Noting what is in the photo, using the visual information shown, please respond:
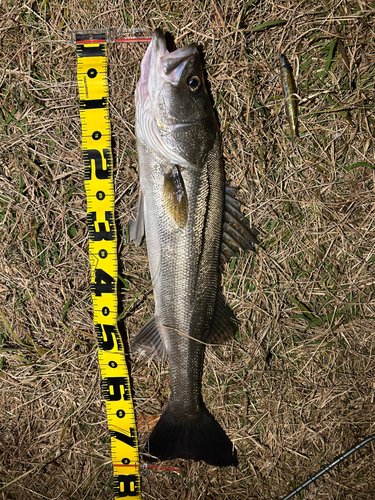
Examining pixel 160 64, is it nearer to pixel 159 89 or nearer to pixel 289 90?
pixel 159 89

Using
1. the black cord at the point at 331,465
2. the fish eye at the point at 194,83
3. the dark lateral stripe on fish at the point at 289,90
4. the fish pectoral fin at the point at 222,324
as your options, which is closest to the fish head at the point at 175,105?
the fish eye at the point at 194,83

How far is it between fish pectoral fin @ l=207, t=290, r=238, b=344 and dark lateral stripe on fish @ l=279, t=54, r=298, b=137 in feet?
5.56

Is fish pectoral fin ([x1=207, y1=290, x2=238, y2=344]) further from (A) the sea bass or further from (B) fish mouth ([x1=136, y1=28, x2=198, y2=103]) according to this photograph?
(B) fish mouth ([x1=136, y1=28, x2=198, y2=103])

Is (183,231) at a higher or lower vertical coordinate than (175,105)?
lower

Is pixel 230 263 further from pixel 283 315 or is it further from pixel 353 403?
pixel 353 403

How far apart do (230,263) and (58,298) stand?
162 centimetres

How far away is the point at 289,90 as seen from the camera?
2.88 metres

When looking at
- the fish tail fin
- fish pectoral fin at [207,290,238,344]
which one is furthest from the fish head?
the fish tail fin

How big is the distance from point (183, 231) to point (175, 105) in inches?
35.6

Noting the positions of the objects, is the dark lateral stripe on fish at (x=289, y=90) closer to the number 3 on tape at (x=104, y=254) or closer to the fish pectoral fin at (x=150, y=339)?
the number 3 on tape at (x=104, y=254)

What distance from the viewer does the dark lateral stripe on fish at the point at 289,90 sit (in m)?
2.86

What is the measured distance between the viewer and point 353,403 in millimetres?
3170

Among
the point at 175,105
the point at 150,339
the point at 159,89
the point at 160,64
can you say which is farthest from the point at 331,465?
the point at 160,64

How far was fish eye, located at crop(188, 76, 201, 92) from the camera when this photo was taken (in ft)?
7.55
